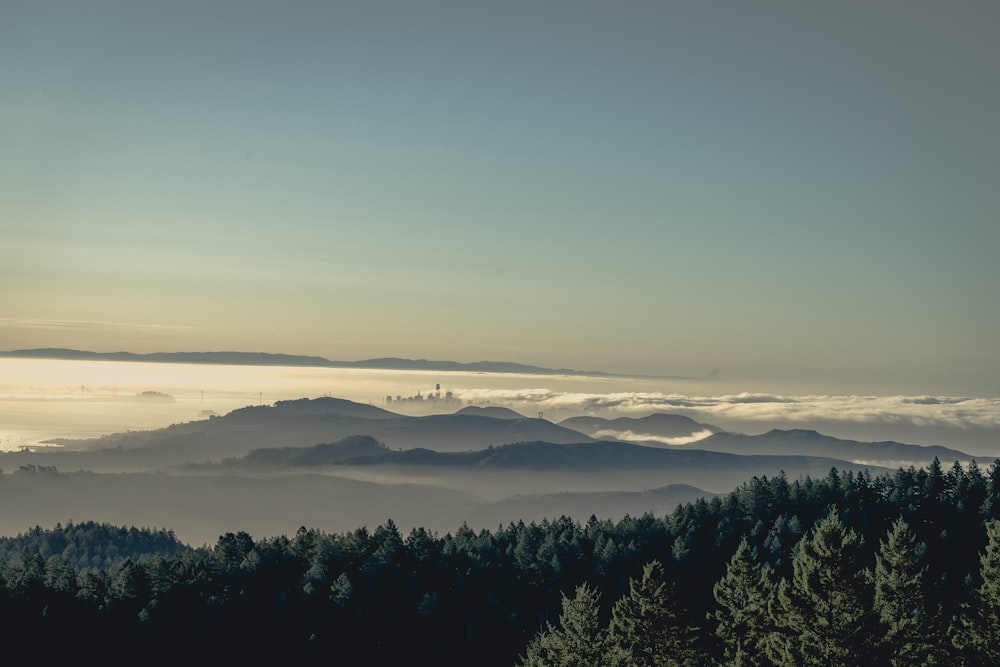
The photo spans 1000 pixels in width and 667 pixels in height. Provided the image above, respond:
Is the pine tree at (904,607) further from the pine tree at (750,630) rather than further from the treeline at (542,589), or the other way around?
the pine tree at (750,630)

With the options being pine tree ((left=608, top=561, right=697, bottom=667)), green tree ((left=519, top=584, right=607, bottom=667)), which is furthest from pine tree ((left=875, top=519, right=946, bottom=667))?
green tree ((left=519, top=584, right=607, bottom=667))

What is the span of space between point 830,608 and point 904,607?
30.8 feet

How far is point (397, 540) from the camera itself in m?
142

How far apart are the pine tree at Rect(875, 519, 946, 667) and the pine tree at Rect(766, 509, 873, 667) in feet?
5.23

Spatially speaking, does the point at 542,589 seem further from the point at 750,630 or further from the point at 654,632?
the point at 750,630

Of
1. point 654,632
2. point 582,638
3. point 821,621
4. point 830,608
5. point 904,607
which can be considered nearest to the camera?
point 821,621

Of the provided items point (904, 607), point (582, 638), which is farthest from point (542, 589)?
point (904, 607)

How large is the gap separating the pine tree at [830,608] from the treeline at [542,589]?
71 millimetres

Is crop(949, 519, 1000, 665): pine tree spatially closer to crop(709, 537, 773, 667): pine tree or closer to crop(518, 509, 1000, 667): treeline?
crop(518, 509, 1000, 667): treeline

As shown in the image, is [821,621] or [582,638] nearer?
[821,621]

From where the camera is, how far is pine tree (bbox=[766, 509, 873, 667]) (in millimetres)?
49812

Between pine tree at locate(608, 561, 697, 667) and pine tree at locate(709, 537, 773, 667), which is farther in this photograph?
pine tree at locate(608, 561, 697, 667)

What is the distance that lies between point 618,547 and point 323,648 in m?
50.0

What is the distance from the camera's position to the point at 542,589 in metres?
143
